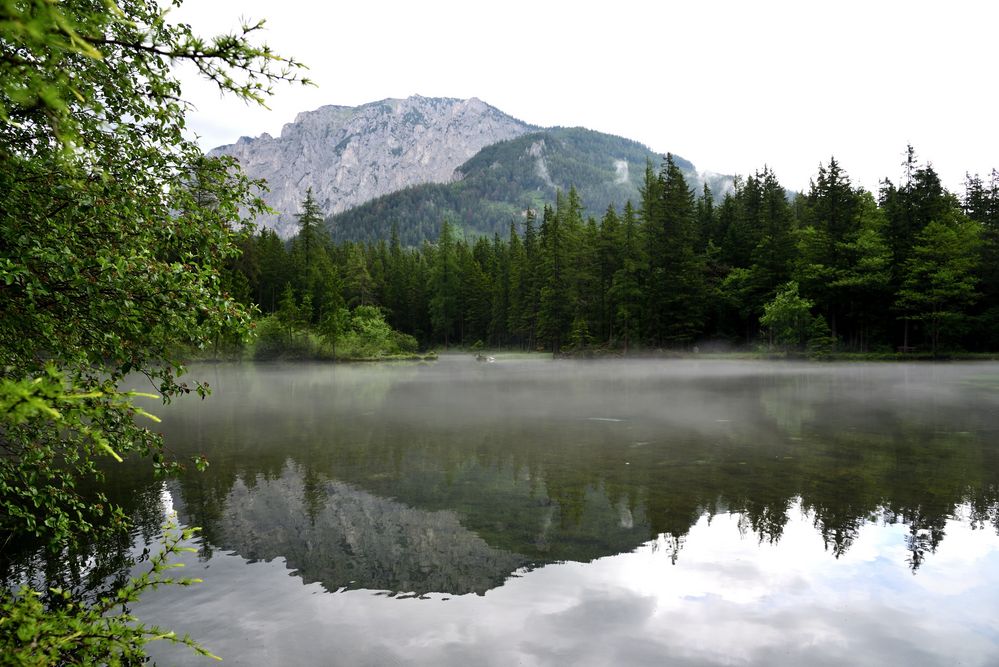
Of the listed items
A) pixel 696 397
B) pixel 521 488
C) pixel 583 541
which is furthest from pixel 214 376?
pixel 583 541

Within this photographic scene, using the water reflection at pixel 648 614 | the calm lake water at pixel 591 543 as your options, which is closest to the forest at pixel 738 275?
the calm lake water at pixel 591 543

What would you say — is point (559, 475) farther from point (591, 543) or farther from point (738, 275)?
point (738, 275)

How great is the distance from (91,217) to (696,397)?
23843 mm

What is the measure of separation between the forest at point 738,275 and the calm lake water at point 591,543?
27.7 m

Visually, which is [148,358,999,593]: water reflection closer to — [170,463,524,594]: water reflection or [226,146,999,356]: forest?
[170,463,524,594]: water reflection

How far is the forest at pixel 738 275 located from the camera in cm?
4991

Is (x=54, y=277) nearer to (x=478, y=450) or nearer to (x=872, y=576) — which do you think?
(x=872, y=576)

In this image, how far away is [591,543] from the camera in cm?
795

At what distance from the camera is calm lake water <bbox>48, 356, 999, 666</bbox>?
217 inches

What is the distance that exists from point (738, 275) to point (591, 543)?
59986 millimetres

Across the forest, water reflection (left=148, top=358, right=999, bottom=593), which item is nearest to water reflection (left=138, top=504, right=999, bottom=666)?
water reflection (left=148, top=358, right=999, bottom=593)

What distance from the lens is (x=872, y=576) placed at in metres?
6.71

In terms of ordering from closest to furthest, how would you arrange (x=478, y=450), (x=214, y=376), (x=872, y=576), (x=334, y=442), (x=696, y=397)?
(x=872, y=576)
(x=478, y=450)
(x=334, y=442)
(x=696, y=397)
(x=214, y=376)

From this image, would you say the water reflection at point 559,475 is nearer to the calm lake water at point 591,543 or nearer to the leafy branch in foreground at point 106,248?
the calm lake water at point 591,543
